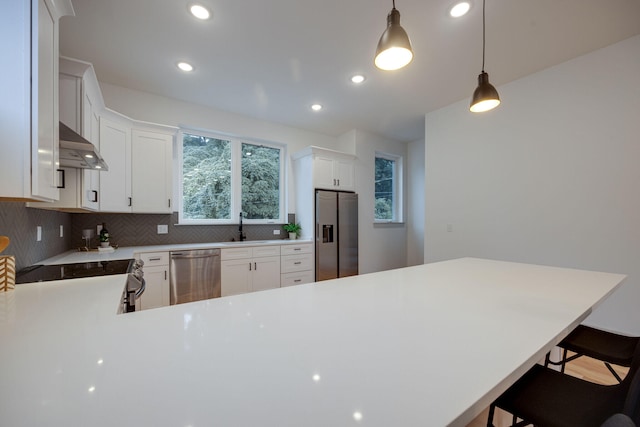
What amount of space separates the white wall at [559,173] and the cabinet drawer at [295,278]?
2.05 m

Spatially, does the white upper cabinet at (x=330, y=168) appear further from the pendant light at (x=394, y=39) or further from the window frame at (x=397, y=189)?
the pendant light at (x=394, y=39)

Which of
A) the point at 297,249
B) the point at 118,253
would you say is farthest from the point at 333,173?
the point at 118,253

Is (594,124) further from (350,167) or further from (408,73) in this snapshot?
(350,167)

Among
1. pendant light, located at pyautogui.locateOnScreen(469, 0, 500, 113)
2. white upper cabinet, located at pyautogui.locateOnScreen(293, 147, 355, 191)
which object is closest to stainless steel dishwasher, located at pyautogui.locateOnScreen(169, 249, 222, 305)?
white upper cabinet, located at pyautogui.locateOnScreen(293, 147, 355, 191)

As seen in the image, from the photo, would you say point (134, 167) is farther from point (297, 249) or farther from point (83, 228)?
point (297, 249)

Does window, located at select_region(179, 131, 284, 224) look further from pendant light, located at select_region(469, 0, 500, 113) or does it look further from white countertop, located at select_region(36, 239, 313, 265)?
pendant light, located at select_region(469, 0, 500, 113)

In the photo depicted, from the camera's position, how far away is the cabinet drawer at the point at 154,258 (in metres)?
2.74

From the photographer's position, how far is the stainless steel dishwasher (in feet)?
9.61

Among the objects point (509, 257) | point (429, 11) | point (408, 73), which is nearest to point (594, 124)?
point (509, 257)

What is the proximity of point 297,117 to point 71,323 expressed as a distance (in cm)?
378

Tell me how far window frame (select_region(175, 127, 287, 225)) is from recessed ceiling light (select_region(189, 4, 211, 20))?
1848mm

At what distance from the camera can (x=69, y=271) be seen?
5.50 ft

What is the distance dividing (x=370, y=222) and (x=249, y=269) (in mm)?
2439

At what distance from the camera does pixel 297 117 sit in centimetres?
411
